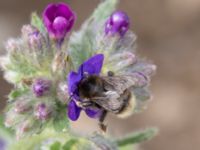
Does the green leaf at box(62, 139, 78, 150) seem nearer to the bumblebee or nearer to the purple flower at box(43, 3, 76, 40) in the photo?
the bumblebee

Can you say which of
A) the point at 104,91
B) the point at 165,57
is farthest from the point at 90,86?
the point at 165,57

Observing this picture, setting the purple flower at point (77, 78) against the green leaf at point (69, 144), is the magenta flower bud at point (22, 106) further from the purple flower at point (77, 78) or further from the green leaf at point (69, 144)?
the green leaf at point (69, 144)

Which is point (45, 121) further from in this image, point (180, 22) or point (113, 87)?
point (180, 22)

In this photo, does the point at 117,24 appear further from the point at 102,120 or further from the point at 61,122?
the point at 61,122

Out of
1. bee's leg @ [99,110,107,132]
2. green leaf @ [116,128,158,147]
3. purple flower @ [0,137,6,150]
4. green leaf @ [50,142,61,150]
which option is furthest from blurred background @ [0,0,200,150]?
bee's leg @ [99,110,107,132]

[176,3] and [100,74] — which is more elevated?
[176,3]

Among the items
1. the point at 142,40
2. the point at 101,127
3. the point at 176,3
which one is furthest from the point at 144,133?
the point at 176,3
